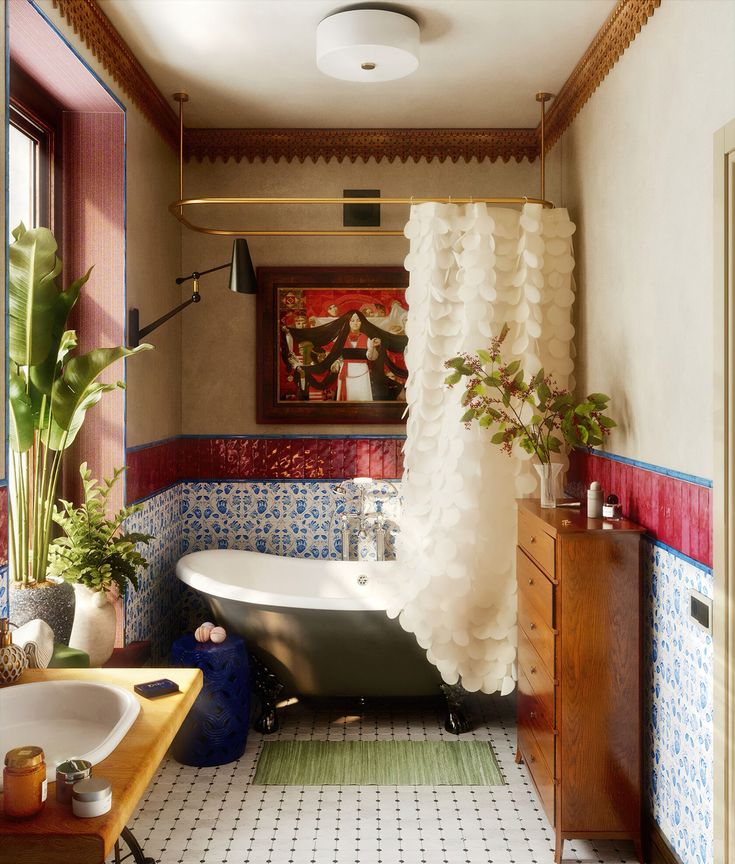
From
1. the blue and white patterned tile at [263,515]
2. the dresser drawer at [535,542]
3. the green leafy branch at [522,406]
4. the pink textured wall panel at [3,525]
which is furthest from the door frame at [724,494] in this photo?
the blue and white patterned tile at [263,515]

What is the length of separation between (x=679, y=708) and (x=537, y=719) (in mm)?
592

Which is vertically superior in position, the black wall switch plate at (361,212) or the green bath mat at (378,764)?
the black wall switch plate at (361,212)

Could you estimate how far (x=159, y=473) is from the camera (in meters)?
3.80

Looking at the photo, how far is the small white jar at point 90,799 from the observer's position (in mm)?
1292

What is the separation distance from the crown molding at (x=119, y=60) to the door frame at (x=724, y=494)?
2.16 metres

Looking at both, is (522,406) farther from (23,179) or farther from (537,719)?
(23,179)

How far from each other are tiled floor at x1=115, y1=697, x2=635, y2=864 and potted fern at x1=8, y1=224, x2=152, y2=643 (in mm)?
839

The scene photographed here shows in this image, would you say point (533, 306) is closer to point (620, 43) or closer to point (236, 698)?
point (620, 43)

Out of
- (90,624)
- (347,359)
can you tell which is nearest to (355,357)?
(347,359)

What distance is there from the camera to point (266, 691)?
3439 millimetres

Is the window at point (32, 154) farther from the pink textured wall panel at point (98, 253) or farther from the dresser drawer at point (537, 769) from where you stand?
the dresser drawer at point (537, 769)

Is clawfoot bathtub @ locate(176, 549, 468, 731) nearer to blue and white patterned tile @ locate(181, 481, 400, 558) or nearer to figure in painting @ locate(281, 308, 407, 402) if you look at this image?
blue and white patterned tile @ locate(181, 481, 400, 558)

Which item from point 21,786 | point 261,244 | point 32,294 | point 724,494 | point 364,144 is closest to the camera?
point 21,786

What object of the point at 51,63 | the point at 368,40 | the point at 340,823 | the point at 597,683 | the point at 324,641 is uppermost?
the point at 368,40
